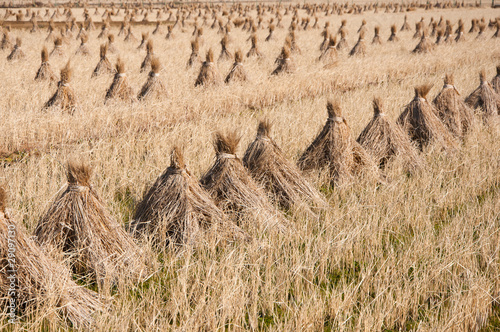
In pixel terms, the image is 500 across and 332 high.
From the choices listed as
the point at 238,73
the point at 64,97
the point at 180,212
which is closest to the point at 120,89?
the point at 64,97

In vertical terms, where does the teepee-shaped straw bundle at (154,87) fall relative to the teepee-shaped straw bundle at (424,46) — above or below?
below

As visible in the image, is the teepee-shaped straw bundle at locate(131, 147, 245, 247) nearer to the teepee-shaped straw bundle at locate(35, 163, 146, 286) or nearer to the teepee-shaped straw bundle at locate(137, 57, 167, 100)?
the teepee-shaped straw bundle at locate(35, 163, 146, 286)

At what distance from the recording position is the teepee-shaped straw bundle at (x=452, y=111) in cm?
748

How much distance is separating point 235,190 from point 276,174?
2.32 ft

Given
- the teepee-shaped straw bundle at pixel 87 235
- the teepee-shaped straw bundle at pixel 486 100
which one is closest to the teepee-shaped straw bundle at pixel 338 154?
the teepee-shaped straw bundle at pixel 87 235

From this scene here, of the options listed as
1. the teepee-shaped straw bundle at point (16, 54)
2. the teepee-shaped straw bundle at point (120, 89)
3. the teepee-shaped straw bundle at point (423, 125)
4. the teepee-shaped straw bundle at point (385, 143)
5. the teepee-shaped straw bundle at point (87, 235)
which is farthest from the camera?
the teepee-shaped straw bundle at point (16, 54)

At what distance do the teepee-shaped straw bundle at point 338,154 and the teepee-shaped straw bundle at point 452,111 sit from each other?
2634 millimetres

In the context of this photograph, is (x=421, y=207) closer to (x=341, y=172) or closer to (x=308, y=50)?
(x=341, y=172)

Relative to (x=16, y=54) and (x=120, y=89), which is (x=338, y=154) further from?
(x=16, y=54)

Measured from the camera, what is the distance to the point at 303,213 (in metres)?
4.72

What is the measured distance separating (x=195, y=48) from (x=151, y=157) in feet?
26.3

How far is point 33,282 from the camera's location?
2.94 meters

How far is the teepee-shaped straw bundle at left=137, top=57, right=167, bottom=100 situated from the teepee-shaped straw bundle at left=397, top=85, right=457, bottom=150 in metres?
5.08

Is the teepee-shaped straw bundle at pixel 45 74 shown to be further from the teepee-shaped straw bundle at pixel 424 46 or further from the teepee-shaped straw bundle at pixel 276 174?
the teepee-shaped straw bundle at pixel 424 46
